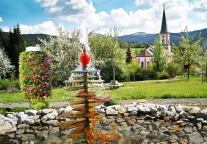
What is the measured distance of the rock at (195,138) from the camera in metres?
11.0

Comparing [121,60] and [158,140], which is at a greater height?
[121,60]

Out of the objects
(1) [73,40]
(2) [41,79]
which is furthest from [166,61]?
(2) [41,79]

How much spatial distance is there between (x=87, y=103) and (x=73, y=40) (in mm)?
29291

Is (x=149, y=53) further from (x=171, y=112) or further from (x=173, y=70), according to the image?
(x=171, y=112)

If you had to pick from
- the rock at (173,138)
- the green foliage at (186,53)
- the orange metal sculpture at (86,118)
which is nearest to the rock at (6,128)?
the rock at (173,138)

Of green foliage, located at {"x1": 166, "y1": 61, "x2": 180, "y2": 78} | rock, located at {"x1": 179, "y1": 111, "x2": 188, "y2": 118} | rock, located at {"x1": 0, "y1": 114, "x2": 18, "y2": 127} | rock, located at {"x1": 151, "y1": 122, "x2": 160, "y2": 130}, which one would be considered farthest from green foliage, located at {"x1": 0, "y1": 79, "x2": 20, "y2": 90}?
rock, located at {"x1": 179, "y1": 111, "x2": 188, "y2": 118}

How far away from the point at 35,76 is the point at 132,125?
190 inches

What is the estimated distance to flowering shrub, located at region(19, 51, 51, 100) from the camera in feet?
51.9

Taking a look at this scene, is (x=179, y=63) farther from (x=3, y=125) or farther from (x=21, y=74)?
(x=3, y=125)

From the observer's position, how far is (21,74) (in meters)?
16.1

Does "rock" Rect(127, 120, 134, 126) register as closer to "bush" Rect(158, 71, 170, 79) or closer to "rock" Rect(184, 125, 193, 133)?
"rock" Rect(184, 125, 193, 133)

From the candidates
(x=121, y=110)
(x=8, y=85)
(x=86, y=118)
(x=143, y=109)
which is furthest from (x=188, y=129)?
(x=8, y=85)

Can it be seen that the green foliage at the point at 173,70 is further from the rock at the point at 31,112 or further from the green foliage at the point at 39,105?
the rock at the point at 31,112

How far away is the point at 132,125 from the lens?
1311cm
